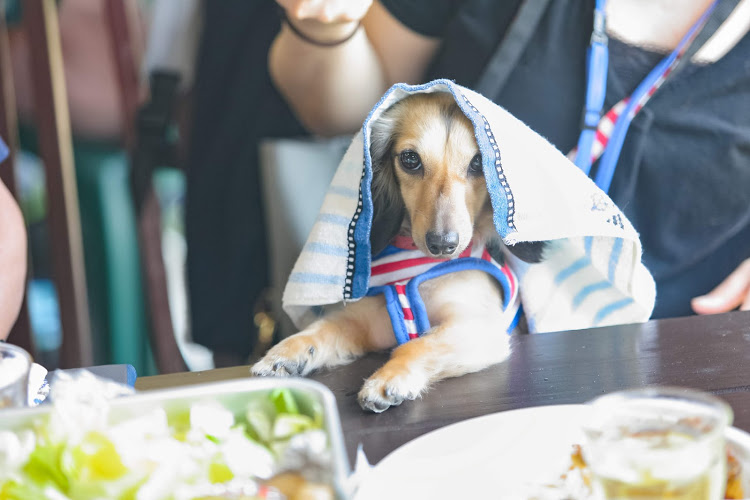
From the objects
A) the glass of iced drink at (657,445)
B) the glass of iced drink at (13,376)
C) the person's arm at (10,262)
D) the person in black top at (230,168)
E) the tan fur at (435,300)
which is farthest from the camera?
the person in black top at (230,168)

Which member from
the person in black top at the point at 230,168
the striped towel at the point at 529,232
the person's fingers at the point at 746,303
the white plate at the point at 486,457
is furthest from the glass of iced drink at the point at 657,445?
the person in black top at the point at 230,168

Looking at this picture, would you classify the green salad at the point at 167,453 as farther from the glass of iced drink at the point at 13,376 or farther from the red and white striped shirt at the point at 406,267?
the red and white striped shirt at the point at 406,267

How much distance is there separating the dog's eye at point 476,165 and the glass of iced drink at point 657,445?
55cm

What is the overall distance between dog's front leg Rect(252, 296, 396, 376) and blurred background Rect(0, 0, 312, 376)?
44 cm

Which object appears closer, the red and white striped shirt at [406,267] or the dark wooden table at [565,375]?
the dark wooden table at [565,375]

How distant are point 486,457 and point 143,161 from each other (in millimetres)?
1350

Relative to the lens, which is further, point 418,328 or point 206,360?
point 206,360

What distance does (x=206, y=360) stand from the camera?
1885 mm

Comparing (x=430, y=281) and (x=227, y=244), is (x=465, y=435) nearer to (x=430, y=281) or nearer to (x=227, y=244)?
(x=430, y=281)

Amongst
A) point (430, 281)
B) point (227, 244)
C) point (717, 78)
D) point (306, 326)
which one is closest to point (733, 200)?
point (717, 78)

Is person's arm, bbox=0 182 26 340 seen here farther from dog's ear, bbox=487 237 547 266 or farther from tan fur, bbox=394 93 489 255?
dog's ear, bbox=487 237 547 266

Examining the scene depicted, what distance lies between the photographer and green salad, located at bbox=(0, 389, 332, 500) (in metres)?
0.41

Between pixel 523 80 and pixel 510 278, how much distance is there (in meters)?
0.39

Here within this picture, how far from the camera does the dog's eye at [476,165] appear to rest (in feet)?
3.21
